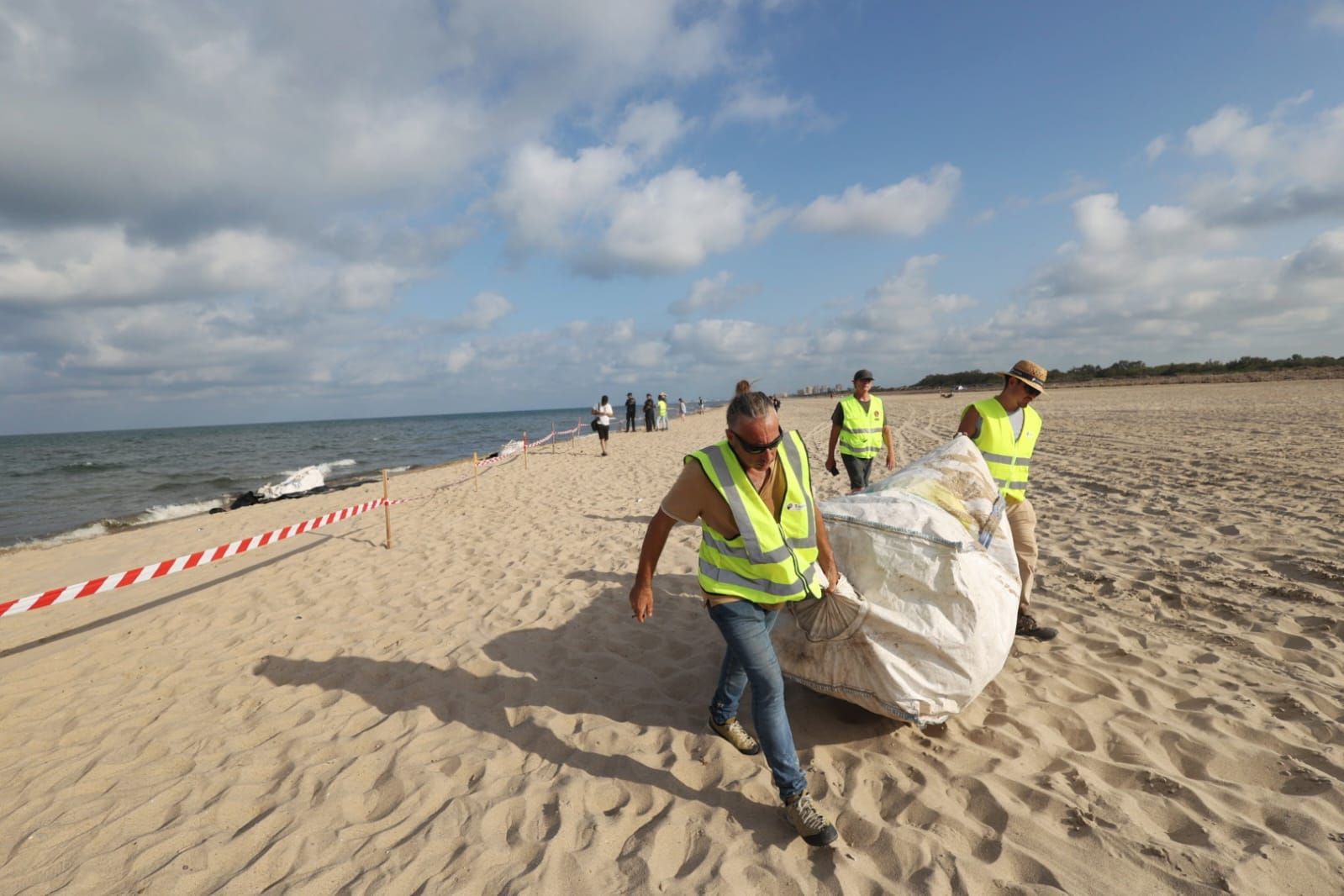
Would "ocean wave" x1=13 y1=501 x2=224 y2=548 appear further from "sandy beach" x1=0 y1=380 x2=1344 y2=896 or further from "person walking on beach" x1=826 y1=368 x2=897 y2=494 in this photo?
"person walking on beach" x1=826 y1=368 x2=897 y2=494

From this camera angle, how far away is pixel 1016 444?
4.06m

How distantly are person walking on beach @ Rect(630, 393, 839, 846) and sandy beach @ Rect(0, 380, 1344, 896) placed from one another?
41 centimetres

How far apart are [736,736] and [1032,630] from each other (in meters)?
2.45

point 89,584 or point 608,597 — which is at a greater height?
point 89,584

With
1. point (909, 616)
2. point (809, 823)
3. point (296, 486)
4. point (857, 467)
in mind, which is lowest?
point (296, 486)

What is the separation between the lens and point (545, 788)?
3.04 m

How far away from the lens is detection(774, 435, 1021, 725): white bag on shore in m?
2.92

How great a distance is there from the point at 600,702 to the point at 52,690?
460 centimetres

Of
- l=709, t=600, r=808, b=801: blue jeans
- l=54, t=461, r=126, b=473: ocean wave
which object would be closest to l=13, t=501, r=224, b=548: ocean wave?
l=54, t=461, r=126, b=473: ocean wave

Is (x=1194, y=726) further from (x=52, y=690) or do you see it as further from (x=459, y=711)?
(x=52, y=690)

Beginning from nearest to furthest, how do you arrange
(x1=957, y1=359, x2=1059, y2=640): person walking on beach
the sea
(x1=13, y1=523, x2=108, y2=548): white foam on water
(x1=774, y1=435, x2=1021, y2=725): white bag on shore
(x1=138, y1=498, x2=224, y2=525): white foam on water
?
(x1=774, y1=435, x2=1021, y2=725): white bag on shore
(x1=957, y1=359, x2=1059, y2=640): person walking on beach
(x1=13, y1=523, x2=108, y2=548): white foam on water
the sea
(x1=138, y1=498, x2=224, y2=525): white foam on water

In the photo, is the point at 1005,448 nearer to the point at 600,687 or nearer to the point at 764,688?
the point at 764,688

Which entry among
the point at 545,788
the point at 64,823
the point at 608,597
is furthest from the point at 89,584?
the point at 545,788

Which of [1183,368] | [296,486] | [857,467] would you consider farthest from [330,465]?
[1183,368]
